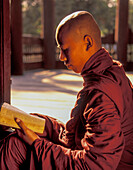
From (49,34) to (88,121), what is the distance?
6.75m

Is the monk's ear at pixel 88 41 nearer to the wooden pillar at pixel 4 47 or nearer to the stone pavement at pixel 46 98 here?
the wooden pillar at pixel 4 47

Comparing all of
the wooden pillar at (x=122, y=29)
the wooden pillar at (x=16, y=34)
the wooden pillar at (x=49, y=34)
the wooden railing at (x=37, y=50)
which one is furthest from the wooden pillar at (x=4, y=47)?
the wooden pillar at (x=49, y=34)

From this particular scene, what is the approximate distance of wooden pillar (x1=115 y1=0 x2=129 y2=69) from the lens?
23.4 ft

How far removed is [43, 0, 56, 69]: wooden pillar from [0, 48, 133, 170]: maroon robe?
6475 millimetres

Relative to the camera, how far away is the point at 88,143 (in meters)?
1.13

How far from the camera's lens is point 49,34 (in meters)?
7.71

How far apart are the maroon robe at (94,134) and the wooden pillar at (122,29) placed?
6192 mm

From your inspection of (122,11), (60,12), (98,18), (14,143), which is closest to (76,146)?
(14,143)

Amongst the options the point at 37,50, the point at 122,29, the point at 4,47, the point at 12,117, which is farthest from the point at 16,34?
the point at 12,117

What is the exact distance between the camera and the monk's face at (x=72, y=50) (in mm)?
1204

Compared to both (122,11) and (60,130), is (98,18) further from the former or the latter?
(60,130)

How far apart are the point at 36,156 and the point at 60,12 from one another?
51.2 ft

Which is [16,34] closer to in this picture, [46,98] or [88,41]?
[46,98]

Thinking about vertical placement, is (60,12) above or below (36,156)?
above
